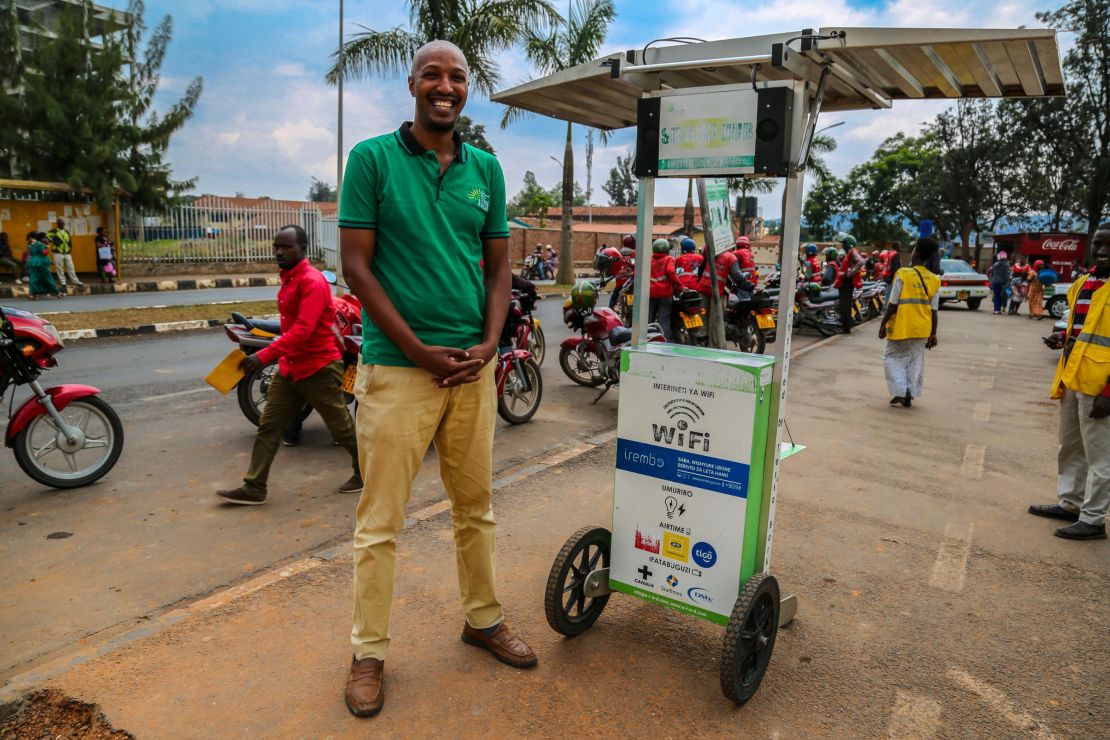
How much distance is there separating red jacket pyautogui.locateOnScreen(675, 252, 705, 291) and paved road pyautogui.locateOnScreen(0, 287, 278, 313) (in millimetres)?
10250

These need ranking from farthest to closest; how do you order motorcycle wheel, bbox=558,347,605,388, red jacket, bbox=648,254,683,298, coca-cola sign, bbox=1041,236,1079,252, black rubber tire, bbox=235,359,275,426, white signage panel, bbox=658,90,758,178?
coca-cola sign, bbox=1041,236,1079,252
red jacket, bbox=648,254,683,298
motorcycle wheel, bbox=558,347,605,388
black rubber tire, bbox=235,359,275,426
white signage panel, bbox=658,90,758,178

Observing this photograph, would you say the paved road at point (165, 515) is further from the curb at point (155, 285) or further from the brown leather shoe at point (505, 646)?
the curb at point (155, 285)

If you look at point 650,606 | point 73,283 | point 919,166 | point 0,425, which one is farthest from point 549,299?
point 919,166

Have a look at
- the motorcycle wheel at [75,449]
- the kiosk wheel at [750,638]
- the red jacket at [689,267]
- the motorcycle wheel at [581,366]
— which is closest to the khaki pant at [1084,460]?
the kiosk wheel at [750,638]

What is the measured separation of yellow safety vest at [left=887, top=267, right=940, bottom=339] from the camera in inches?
306

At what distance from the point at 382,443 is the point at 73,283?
1929 centimetres

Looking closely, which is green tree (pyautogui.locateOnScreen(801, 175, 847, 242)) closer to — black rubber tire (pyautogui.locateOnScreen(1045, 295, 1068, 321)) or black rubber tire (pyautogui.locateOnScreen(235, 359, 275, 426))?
black rubber tire (pyautogui.locateOnScreen(1045, 295, 1068, 321))

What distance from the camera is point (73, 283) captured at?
18.5 meters

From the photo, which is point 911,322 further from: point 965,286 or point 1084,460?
point 965,286

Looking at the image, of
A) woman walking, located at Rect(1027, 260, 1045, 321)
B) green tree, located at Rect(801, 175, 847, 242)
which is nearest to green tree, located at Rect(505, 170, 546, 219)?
green tree, located at Rect(801, 175, 847, 242)

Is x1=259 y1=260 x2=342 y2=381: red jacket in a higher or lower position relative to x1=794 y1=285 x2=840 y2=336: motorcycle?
higher

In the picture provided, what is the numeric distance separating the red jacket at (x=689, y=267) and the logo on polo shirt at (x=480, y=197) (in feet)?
26.3

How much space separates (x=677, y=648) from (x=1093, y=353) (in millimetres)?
2988

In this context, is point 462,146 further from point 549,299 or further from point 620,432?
point 549,299
